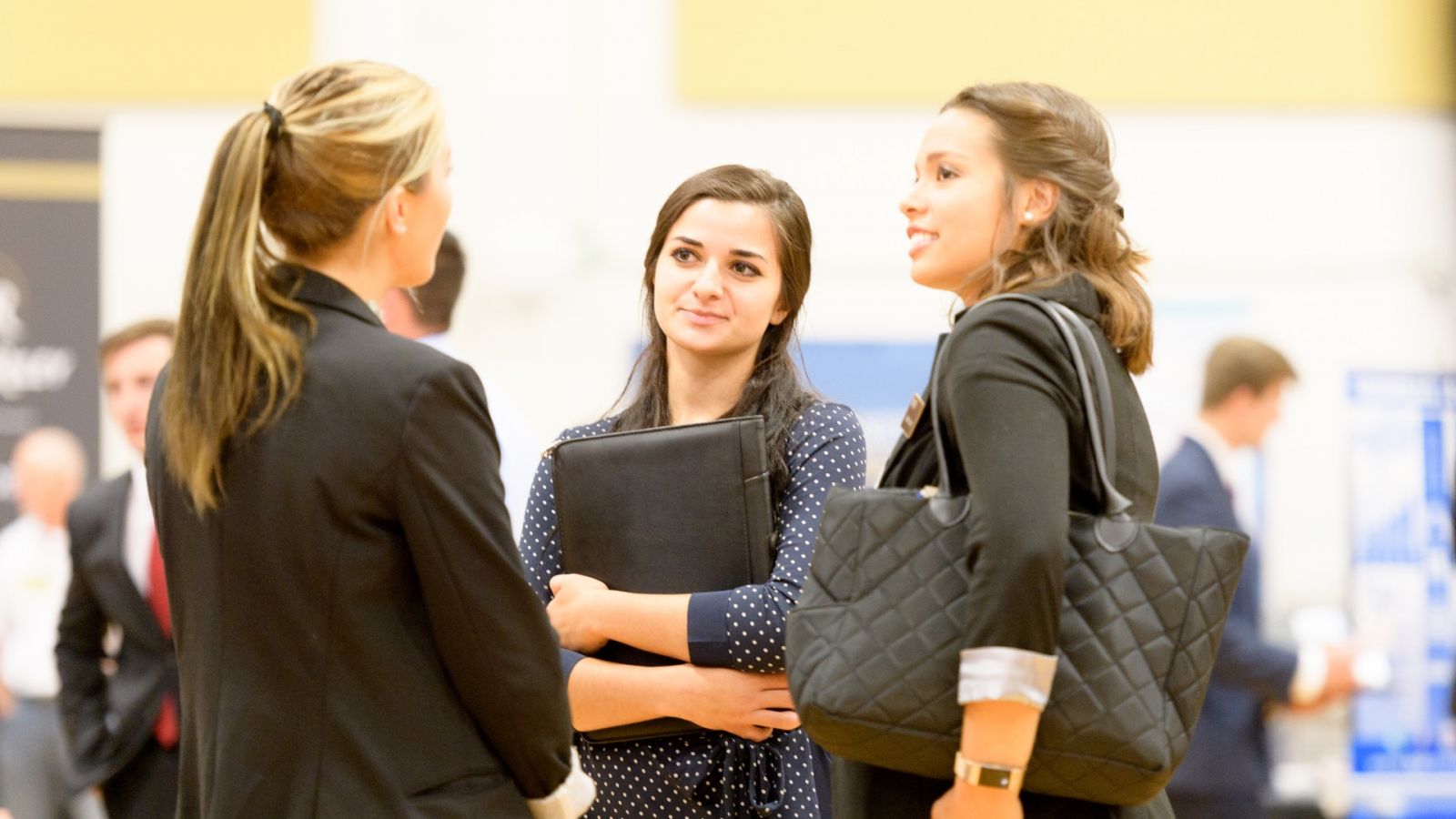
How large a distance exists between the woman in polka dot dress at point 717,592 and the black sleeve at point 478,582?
0.41 meters

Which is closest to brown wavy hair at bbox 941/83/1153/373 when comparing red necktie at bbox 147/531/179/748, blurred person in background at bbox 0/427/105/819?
red necktie at bbox 147/531/179/748

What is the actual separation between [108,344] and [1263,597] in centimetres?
461

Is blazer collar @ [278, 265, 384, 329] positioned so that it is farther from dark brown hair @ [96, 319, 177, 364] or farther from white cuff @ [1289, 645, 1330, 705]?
white cuff @ [1289, 645, 1330, 705]

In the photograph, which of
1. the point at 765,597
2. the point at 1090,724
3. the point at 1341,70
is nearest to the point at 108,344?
the point at 765,597

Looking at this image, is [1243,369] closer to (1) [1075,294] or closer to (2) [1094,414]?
(1) [1075,294]

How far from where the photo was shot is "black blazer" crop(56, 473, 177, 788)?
2.96m

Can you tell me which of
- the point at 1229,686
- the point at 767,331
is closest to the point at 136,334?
the point at 767,331

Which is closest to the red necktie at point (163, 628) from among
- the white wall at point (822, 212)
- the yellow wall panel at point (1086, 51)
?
the white wall at point (822, 212)

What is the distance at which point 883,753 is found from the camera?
1663 millimetres

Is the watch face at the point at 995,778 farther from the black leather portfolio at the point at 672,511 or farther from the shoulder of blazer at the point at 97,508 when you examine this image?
A: the shoulder of blazer at the point at 97,508

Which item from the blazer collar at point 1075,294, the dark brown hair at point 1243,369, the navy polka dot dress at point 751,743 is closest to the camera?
the blazer collar at point 1075,294

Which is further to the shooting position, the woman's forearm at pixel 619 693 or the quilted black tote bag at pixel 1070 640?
the woman's forearm at pixel 619 693

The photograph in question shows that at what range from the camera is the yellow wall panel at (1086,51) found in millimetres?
5980

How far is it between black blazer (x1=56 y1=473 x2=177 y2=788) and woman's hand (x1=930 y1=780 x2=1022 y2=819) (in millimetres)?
1949
